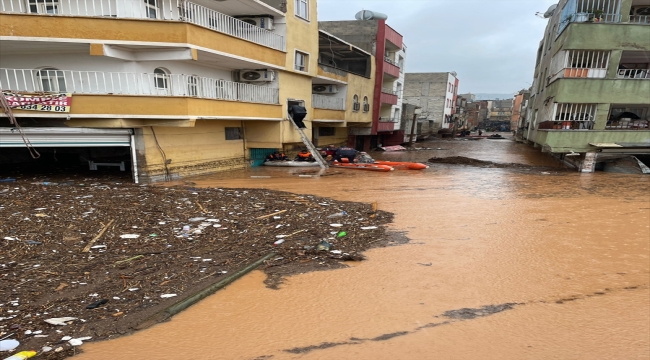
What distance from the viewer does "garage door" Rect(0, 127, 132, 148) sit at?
366 inches

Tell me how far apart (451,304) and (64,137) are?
1071 centimetres

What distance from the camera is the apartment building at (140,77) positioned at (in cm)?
939

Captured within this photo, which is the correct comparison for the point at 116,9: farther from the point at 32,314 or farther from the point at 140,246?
the point at 32,314

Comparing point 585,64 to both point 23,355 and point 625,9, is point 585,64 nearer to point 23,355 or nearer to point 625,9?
point 625,9

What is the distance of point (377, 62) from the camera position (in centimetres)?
2295

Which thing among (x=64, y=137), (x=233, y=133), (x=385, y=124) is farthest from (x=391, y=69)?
(x=64, y=137)

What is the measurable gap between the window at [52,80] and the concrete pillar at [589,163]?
2022 cm

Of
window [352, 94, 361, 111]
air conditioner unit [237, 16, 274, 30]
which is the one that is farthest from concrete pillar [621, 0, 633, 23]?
air conditioner unit [237, 16, 274, 30]

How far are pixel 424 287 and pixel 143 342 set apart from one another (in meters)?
3.15

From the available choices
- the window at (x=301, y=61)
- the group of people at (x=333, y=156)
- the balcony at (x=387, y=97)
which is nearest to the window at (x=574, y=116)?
the group of people at (x=333, y=156)

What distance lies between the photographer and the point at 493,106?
75.7m

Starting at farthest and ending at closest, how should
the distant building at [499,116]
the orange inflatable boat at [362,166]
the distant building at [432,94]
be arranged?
the distant building at [499,116]
the distant building at [432,94]
the orange inflatable boat at [362,166]

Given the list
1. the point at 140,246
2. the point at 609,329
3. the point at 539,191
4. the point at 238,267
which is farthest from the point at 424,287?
the point at 539,191

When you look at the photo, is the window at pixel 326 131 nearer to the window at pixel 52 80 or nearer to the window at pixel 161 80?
the window at pixel 161 80
